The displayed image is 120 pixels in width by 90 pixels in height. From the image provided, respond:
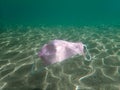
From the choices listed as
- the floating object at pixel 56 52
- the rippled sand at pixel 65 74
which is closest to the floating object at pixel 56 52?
the floating object at pixel 56 52

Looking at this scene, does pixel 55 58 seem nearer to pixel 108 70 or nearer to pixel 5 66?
pixel 108 70

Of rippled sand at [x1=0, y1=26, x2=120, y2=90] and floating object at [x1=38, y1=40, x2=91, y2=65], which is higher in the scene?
floating object at [x1=38, y1=40, x2=91, y2=65]

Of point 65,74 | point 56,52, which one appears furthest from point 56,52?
point 65,74

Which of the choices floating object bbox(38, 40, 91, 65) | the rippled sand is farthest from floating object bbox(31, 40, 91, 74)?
the rippled sand

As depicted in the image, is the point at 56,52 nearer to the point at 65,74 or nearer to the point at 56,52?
the point at 56,52

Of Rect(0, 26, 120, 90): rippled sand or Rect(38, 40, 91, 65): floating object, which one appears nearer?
Rect(0, 26, 120, 90): rippled sand

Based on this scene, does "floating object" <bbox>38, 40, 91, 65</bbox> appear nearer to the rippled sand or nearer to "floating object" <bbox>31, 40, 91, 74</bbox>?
"floating object" <bbox>31, 40, 91, 74</bbox>

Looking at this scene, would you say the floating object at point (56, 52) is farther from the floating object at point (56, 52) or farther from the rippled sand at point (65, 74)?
the rippled sand at point (65, 74)

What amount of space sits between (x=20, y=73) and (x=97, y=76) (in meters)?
2.44

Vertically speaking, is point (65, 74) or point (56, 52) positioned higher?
point (56, 52)

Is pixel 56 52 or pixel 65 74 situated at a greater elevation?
pixel 56 52

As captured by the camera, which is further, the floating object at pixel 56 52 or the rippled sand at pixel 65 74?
the floating object at pixel 56 52

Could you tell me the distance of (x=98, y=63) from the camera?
21.1 ft

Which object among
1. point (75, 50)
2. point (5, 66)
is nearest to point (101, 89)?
point (75, 50)
